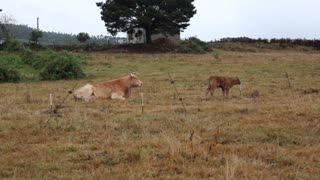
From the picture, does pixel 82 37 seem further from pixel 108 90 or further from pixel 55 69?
pixel 108 90

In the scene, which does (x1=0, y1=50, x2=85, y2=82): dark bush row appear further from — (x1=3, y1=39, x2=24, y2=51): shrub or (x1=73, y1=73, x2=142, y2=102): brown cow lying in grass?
(x1=3, y1=39, x2=24, y2=51): shrub

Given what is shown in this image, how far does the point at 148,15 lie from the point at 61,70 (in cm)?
2415

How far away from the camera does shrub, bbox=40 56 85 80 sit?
990 inches

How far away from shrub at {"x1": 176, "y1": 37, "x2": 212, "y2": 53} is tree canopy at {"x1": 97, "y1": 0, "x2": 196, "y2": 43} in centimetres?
145

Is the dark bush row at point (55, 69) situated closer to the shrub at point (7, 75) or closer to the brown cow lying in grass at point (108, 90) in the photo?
the shrub at point (7, 75)

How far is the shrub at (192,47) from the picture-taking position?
47594 mm

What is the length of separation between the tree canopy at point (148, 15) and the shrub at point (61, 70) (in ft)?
76.8

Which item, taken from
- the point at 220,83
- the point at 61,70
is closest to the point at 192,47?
the point at 61,70

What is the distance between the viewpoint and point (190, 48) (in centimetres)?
4841

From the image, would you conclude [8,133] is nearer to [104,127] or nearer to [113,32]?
[104,127]

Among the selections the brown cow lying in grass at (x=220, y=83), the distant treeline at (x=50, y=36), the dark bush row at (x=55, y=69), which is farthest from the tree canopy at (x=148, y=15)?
the brown cow lying in grass at (x=220, y=83)

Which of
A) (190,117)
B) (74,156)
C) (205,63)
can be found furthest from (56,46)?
(74,156)

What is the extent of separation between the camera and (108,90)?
16.7 m

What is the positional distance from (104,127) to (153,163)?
11.0 feet
